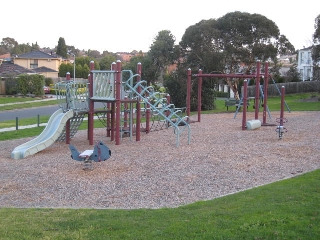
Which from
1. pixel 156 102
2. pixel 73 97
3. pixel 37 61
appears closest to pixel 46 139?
pixel 73 97

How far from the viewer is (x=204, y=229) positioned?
6051mm

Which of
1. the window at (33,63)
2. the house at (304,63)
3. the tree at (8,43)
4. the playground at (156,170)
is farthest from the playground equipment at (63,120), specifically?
the tree at (8,43)

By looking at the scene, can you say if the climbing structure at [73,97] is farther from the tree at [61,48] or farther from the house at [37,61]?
the tree at [61,48]

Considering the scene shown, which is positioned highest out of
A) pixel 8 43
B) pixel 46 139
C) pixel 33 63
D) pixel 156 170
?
pixel 8 43

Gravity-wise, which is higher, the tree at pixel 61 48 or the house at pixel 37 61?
the tree at pixel 61 48

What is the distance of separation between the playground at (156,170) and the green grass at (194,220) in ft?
3.25

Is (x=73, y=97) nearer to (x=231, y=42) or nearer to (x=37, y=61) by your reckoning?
(x=231, y=42)

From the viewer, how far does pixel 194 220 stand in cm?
657

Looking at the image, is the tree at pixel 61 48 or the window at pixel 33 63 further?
the tree at pixel 61 48

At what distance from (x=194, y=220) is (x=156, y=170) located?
5.17 metres

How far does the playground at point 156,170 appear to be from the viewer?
30.2ft

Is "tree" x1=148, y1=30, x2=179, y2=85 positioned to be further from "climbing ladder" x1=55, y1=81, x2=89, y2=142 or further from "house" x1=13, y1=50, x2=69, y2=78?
"house" x1=13, y1=50, x2=69, y2=78

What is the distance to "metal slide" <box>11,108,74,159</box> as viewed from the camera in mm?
14031

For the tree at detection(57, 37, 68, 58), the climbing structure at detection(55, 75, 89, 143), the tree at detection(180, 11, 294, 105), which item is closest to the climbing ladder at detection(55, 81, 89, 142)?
the climbing structure at detection(55, 75, 89, 143)
